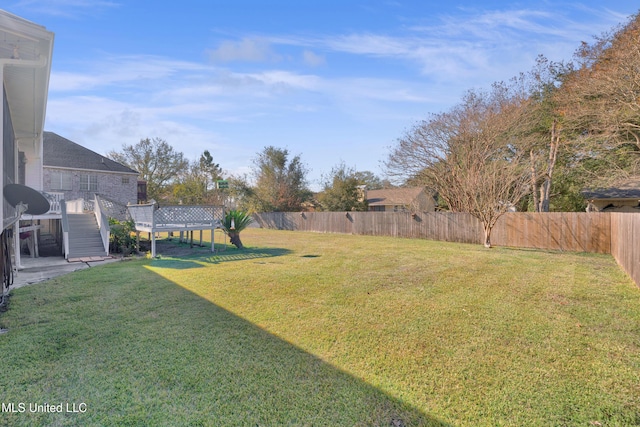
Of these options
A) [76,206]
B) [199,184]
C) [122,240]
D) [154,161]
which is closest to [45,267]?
[122,240]

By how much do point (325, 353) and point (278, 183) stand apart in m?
25.9

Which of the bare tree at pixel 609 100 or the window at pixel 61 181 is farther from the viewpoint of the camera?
the window at pixel 61 181

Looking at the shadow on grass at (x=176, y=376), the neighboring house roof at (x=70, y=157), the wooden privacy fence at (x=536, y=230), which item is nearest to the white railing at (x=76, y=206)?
the neighboring house roof at (x=70, y=157)

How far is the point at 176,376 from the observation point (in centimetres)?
259

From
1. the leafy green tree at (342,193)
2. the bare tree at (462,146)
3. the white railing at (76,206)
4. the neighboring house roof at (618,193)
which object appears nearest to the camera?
the white railing at (76,206)

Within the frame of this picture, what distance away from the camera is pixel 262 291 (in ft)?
17.5

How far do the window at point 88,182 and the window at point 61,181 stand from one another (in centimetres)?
59

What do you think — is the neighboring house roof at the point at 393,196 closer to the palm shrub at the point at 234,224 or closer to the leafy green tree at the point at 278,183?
the leafy green tree at the point at 278,183

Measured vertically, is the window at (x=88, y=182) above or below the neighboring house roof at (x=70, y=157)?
below

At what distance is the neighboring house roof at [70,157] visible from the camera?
59.1 ft

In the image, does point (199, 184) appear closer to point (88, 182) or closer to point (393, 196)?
point (88, 182)

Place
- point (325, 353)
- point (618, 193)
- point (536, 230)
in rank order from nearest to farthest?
1. point (325, 353)
2. point (536, 230)
3. point (618, 193)

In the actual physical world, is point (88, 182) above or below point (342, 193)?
above

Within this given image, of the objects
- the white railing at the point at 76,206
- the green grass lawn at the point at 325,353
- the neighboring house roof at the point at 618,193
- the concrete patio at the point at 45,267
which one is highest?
the neighboring house roof at the point at 618,193
